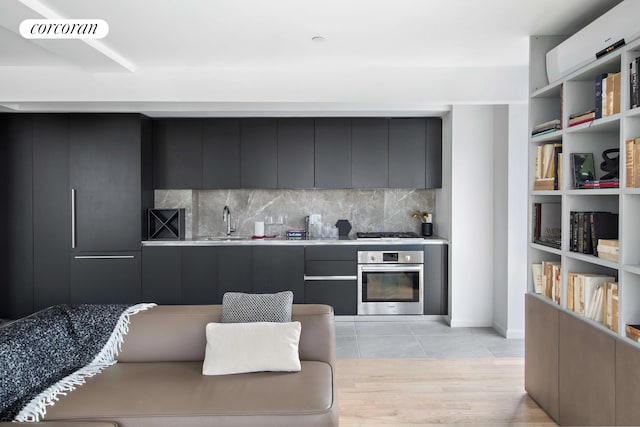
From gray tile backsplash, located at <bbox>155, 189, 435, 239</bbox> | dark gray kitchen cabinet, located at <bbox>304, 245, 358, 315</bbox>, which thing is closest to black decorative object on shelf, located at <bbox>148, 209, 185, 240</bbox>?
gray tile backsplash, located at <bbox>155, 189, 435, 239</bbox>

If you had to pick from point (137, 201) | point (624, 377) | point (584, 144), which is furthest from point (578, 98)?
point (137, 201)

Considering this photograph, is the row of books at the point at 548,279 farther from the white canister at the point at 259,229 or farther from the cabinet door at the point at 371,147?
the white canister at the point at 259,229

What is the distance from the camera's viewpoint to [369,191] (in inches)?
243

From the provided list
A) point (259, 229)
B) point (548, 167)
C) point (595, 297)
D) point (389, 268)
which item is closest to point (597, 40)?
point (548, 167)

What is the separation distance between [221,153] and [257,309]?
316cm

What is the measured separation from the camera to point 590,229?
9.06 feet

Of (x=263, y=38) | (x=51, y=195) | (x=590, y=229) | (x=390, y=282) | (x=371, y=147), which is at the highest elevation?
(x=263, y=38)

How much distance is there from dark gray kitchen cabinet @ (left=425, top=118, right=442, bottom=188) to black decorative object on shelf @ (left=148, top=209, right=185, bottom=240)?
2.83 meters

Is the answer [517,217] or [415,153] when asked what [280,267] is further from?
[517,217]

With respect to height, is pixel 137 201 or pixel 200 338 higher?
pixel 137 201

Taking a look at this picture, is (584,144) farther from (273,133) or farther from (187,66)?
(273,133)

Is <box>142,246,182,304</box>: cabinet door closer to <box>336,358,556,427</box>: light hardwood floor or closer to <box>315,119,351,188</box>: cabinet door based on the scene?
<box>315,119,351,188</box>: cabinet door

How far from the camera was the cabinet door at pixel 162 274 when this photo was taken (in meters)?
5.47

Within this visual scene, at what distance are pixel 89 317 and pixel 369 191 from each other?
3.84m
